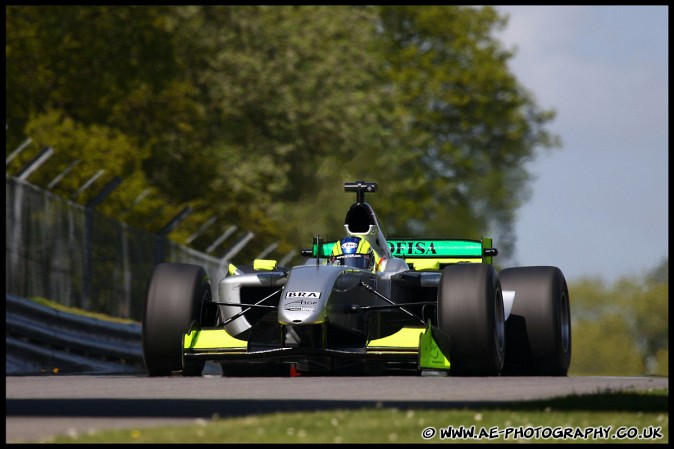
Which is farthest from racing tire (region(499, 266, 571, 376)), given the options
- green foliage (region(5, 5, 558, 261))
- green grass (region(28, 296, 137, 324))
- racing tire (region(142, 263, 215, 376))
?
green foliage (region(5, 5, 558, 261))

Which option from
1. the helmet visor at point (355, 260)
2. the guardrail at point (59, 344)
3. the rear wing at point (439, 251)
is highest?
the rear wing at point (439, 251)

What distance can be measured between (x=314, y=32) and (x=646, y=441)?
3640cm

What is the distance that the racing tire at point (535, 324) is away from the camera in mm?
17062

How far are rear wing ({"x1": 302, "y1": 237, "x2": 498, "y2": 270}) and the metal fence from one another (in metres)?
4.96

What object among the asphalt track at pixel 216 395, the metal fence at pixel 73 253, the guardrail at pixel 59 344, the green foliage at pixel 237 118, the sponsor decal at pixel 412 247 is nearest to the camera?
the asphalt track at pixel 216 395

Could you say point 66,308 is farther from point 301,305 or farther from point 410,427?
point 410,427

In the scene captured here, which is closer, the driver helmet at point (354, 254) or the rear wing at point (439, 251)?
the driver helmet at point (354, 254)

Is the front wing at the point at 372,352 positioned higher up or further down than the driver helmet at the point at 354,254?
further down

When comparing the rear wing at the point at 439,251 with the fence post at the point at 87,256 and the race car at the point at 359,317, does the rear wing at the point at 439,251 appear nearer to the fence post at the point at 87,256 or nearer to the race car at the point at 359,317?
the race car at the point at 359,317

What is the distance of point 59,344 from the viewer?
20.5 metres

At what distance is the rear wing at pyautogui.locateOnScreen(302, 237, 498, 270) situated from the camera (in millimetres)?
18922

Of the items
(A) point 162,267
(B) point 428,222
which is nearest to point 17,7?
(B) point 428,222

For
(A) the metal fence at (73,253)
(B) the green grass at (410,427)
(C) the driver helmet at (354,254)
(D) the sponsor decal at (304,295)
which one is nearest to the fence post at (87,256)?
(A) the metal fence at (73,253)

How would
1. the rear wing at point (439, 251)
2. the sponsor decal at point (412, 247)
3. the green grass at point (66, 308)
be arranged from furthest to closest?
1. the green grass at point (66, 308)
2. the sponsor decal at point (412, 247)
3. the rear wing at point (439, 251)
